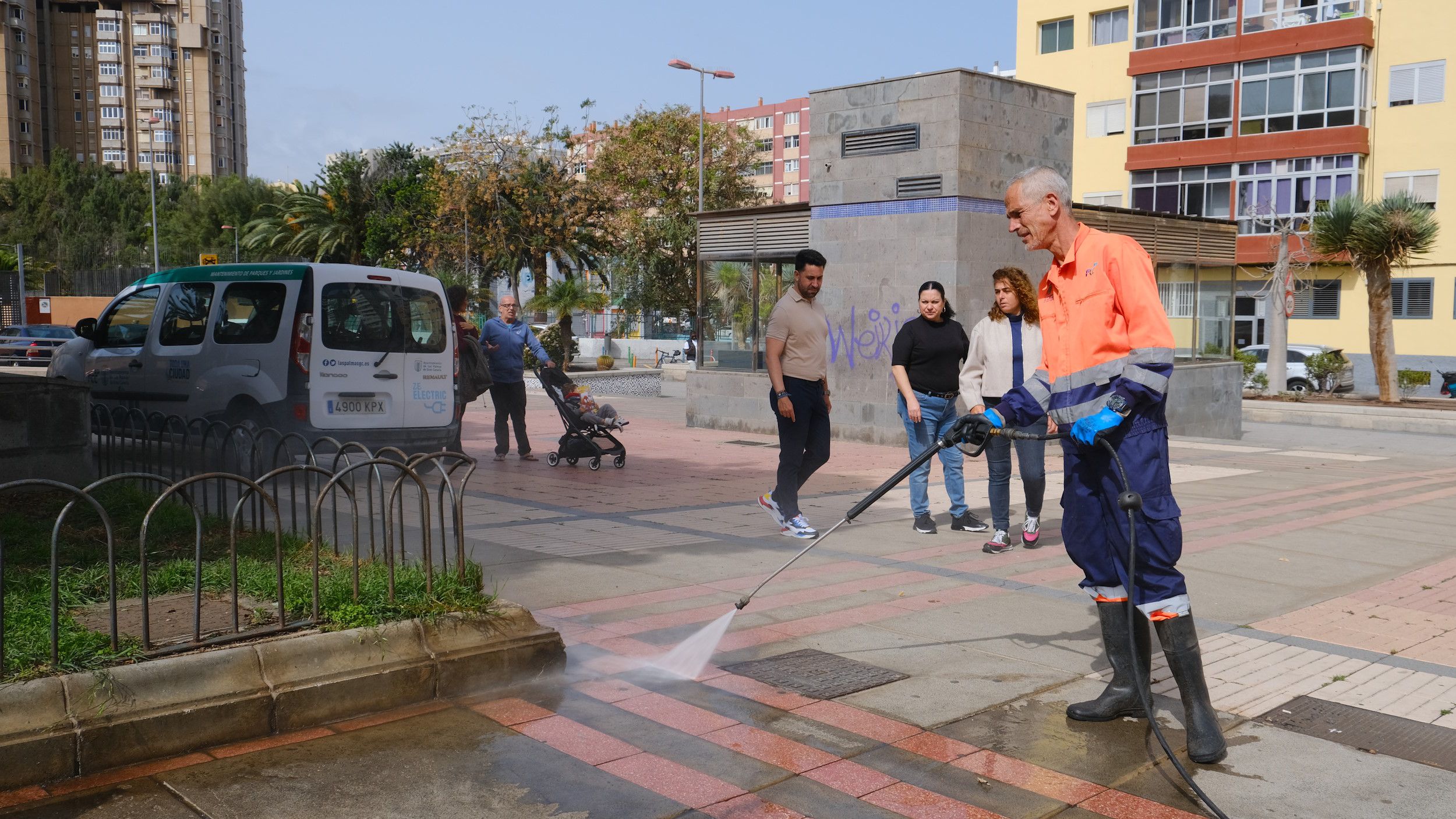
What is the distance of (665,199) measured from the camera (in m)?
42.9

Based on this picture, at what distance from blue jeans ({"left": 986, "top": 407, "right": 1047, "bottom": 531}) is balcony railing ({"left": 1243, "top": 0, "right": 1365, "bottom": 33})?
3420 cm

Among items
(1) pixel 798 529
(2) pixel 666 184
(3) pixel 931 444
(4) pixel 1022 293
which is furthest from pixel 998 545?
(2) pixel 666 184

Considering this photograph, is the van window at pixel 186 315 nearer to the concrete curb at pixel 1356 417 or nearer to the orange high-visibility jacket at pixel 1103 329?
the orange high-visibility jacket at pixel 1103 329

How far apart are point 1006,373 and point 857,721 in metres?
3.93

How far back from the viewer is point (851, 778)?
379 centimetres

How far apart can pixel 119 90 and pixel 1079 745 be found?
400 feet

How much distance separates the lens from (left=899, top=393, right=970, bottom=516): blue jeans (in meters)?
8.23

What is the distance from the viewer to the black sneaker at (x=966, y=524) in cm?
860

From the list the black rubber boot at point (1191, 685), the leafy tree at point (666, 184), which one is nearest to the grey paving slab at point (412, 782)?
the black rubber boot at point (1191, 685)

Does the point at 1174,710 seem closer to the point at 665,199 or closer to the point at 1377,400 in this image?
the point at 1377,400

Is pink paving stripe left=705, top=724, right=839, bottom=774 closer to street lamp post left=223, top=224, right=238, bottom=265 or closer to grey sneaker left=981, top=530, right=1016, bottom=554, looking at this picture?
grey sneaker left=981, top=530, right=1016, bottom=554

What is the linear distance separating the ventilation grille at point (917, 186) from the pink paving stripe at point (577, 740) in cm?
1132

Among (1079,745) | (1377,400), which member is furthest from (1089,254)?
(1377,400)

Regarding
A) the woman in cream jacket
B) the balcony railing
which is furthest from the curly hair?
the balcony railing
